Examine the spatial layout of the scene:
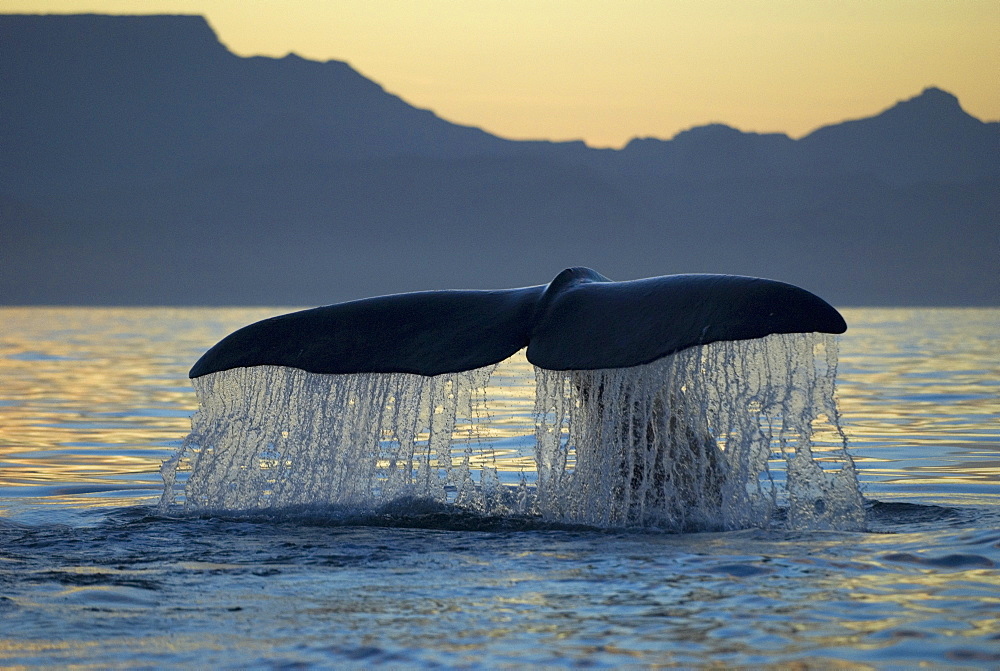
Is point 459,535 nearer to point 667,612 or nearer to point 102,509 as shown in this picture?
point 667,612

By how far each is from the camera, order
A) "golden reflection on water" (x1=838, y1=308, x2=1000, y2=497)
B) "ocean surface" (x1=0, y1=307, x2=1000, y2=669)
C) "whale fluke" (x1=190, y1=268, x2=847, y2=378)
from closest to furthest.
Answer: "ocean surface" (x1=0, y1=307, x2=1000, y2=669) < "whale fluke" (x1=190, y1=268, x2=847, y2=378) < "golden reflection on water" (x1=838, y1=308, x2=1000, y2=497)

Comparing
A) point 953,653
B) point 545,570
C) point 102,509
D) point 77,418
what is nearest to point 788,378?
point 545,570

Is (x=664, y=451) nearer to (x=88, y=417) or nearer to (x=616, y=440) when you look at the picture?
(x=616, y=440)

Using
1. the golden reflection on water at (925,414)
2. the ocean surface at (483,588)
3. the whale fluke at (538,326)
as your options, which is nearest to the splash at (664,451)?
the ocean surface at (483,588)

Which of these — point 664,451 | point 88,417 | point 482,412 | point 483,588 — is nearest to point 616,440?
point 664,451

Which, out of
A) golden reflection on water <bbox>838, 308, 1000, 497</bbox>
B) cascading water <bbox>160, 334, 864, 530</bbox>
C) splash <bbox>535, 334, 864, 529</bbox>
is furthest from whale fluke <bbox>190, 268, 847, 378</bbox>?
golden reflection on water <bbox>838, 308, 1000, 497</bbox>

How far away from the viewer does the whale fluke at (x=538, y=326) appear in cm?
546

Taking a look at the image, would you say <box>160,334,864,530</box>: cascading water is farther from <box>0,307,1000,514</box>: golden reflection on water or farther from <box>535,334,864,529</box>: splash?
<box>0,307,1000,514</box>: golden reflection on water

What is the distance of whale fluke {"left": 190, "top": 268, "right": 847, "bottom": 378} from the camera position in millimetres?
5461

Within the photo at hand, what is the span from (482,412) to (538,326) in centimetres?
1069

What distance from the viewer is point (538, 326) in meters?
6.15

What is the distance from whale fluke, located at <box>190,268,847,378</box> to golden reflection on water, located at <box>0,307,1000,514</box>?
3.30m

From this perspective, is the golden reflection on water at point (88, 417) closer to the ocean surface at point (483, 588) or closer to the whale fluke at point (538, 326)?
the ocean surface at point (483, 588)

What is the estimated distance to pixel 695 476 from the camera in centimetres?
681
